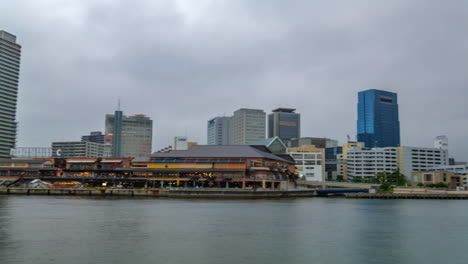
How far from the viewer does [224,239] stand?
169 ft

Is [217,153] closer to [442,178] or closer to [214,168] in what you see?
[214,168]

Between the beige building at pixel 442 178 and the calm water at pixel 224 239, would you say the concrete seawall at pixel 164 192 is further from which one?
the beige building at pixel 442 178

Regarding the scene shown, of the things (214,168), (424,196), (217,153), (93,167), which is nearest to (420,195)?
(424,196)

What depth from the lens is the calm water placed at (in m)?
41.8

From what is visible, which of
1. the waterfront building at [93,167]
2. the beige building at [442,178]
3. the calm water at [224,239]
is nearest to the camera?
the calm water at [224,239]

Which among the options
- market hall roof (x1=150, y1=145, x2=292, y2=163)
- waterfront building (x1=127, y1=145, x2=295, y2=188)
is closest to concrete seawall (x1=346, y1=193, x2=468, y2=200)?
waterfront building (x1=127, y1=145, x2=295, y2=188)

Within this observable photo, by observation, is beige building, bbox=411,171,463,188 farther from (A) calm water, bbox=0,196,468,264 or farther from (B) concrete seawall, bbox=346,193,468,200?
(A) calm water, bbox=0,196,468,264

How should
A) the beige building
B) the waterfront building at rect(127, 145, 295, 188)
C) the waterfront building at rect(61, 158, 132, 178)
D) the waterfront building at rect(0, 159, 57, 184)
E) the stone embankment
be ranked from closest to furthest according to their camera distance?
the waterfront building at rect(127, 145, 295, 188), the stone embankment, the waterfront building at rect(61, 158, 132, 178), the waterfront building at rect(0, 159, 57, 184), the beige building

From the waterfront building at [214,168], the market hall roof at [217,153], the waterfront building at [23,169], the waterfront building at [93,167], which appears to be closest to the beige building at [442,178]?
the waterfront building at [214,168]

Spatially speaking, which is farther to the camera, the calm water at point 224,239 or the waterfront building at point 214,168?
the waterfront building at point 214,168

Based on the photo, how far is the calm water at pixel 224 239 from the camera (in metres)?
41.8

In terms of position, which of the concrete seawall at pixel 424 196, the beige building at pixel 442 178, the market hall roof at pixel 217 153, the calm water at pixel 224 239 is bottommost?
the calm water at pixel 224 239

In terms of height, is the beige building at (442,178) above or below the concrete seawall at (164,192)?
above

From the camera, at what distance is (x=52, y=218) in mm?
70375
